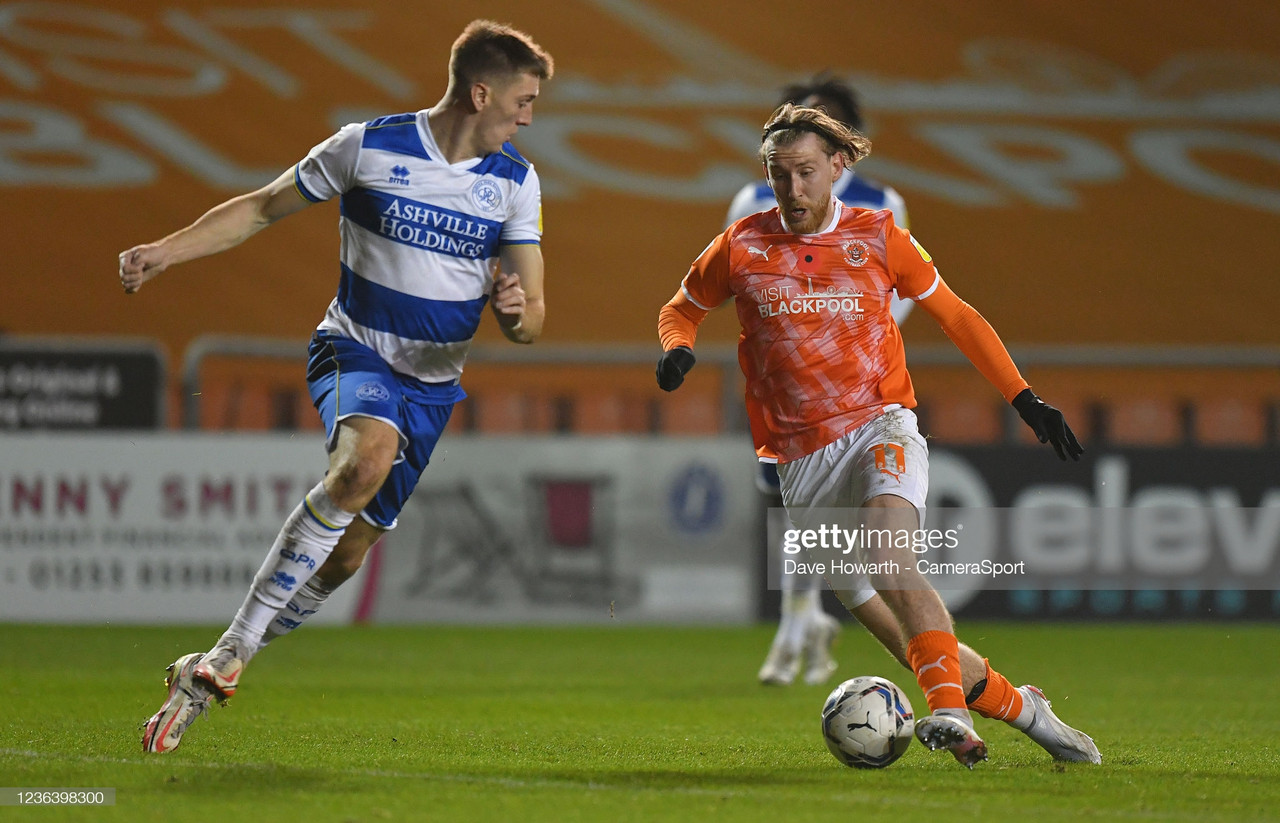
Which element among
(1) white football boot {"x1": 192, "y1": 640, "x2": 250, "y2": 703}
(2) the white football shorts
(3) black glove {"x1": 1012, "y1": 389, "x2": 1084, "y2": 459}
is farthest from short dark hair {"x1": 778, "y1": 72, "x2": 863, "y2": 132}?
(1) white football boot {"x1": 192, "y1": 640, "x2": 250, "y2": 703}

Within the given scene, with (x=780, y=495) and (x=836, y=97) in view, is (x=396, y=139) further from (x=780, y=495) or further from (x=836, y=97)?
(x=836, y=97)

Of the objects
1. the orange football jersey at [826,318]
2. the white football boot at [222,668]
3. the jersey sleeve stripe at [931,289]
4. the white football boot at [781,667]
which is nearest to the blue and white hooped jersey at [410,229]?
the orange football jersey at [826,318]

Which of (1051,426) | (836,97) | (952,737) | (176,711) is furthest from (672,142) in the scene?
(952,737)

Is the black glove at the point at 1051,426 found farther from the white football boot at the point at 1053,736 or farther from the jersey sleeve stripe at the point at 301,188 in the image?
the jersey sleeve stripe at the point at 301,188

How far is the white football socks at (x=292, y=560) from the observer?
5.27 metres

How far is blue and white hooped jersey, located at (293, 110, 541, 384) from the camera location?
5.55 meters

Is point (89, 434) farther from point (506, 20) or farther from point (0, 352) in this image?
point (506, 20)

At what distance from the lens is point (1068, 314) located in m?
20.0

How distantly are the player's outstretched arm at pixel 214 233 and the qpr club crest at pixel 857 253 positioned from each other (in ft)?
5.74

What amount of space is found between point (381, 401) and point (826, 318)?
1.46m

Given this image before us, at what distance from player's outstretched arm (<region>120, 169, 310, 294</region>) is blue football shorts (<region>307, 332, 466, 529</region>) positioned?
482 millimetres

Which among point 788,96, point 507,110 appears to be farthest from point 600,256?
point 507,110

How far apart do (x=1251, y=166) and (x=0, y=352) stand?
54.3ft

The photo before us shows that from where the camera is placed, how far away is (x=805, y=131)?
542 centimetres
